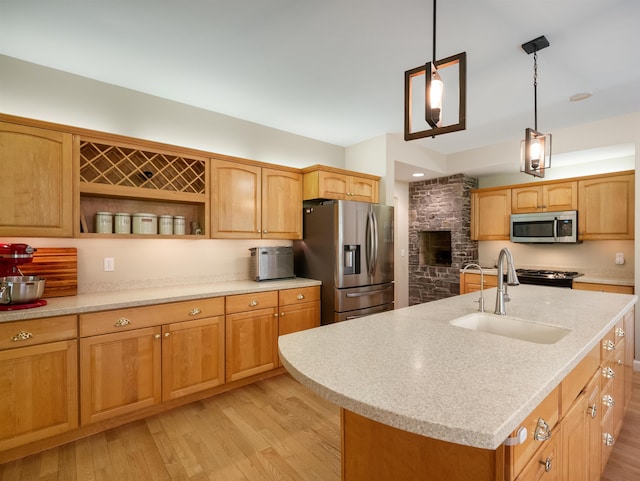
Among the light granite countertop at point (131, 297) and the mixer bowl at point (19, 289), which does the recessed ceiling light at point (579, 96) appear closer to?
the light granite countertop at point (131, 297)

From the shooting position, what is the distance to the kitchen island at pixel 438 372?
2.40 ft

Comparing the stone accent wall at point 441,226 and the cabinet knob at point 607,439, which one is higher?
the stone accent wall at point 441,226

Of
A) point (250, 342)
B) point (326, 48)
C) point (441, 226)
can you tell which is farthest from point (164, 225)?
point (441, 226)

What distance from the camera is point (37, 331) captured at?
6.32 ft

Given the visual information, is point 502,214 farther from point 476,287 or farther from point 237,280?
point 237,280

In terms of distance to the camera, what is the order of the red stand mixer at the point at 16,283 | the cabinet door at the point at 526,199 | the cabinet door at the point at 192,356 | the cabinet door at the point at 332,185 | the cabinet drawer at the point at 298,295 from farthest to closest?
the cabinet door at the point at 526,199 → the cabinet door at the point at 332,185 → the cabinet drawer at the point at 298,295 → the cabinet door at the point at 192,356 → the red stand mixer at the point at 16,283

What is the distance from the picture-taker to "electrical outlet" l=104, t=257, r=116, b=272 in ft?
8.65

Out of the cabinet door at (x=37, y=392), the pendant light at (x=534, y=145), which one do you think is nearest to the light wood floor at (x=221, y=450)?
the cabinet door at (x=37, y=392)

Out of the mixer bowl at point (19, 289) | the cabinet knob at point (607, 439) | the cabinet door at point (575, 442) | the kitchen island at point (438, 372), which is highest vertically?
the mixer bowl at point (19, 289)

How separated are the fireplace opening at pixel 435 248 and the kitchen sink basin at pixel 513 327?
12.3 feet

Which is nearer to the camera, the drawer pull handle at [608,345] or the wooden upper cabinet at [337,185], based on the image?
the drawer pull handle at [608,345]

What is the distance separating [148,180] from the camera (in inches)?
106

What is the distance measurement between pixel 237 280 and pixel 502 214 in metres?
3.90

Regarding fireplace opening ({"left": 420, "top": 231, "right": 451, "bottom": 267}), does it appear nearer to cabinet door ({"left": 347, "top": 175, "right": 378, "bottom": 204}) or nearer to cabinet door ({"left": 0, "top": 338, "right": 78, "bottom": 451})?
cabinet door ({"left": 347, "top": 175, "right": 378, "bottom": 204})
